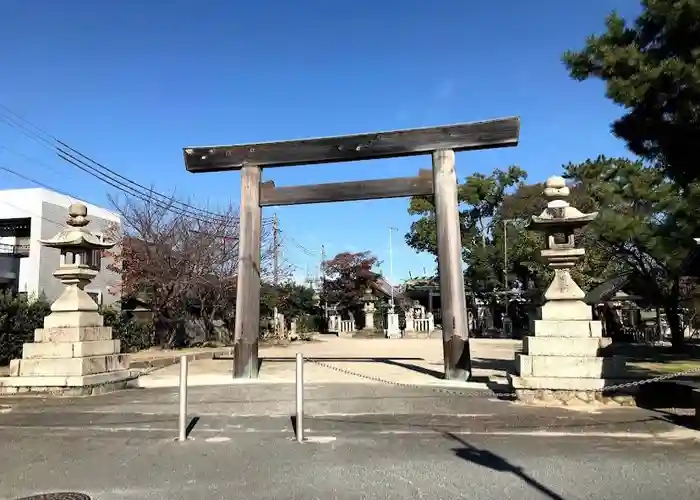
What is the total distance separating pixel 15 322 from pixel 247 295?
760 cm

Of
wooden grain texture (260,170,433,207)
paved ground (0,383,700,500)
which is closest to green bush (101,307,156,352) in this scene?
wooden grain texture (260,170,433,207)

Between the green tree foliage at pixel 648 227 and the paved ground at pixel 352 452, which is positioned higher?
the green tree foliage at pixel 648 227

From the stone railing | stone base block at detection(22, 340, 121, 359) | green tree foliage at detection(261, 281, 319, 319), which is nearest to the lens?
stone base block at detection(22, 340, 121, 359)

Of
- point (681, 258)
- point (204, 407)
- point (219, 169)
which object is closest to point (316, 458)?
point (204, 407)

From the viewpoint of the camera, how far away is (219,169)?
40.3 ft

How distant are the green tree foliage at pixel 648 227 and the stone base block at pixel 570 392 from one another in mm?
4783

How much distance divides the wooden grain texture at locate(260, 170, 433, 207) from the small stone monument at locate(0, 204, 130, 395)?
11.5 ft

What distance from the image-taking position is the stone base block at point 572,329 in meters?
8.52

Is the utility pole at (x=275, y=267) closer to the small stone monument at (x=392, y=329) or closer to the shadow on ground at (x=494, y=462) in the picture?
the small stone monument at (x=392, y=329)

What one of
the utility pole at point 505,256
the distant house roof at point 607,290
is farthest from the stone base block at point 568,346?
the utility pole at point 505,256

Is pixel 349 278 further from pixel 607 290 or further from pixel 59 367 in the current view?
pixel 59 367

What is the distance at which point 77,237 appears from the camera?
1062cm

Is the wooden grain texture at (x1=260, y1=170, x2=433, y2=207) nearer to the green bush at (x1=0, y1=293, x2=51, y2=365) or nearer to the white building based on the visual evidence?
the green bush at (x1=0, y1=293, x2=51, y2=365)

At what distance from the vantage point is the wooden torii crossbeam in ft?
35.7
